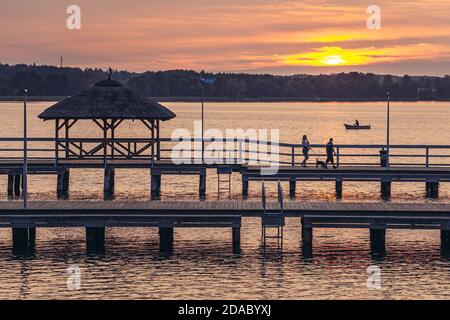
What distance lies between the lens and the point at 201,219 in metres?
32.5

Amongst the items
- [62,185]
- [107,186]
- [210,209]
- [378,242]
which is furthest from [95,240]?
[62,185]

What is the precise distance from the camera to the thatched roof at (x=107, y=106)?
157 feet

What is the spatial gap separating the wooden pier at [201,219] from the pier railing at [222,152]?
1106 centimetres

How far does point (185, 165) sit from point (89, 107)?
18.2 feet

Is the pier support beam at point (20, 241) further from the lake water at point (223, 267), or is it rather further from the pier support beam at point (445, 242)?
the pier support beam at point (445, 242)

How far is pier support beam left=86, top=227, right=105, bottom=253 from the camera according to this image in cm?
3322

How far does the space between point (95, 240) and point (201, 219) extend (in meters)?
3.70

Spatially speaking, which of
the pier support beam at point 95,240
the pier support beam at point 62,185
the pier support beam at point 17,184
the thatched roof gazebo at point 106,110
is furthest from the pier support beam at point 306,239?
the pier support beam at point 17,184

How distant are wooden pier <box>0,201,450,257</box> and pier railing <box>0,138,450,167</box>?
11.1 meters

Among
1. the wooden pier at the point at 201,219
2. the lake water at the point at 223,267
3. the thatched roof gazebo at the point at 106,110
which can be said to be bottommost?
the lake water at the point at 223,267

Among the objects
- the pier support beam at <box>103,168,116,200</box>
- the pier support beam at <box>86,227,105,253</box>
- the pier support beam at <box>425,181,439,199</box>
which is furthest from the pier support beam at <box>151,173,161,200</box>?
the pier support beam at <box>86,227,105,253</box>

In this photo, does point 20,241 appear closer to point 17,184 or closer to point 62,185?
point 62,185

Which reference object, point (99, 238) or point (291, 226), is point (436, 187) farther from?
point (99, 238)
